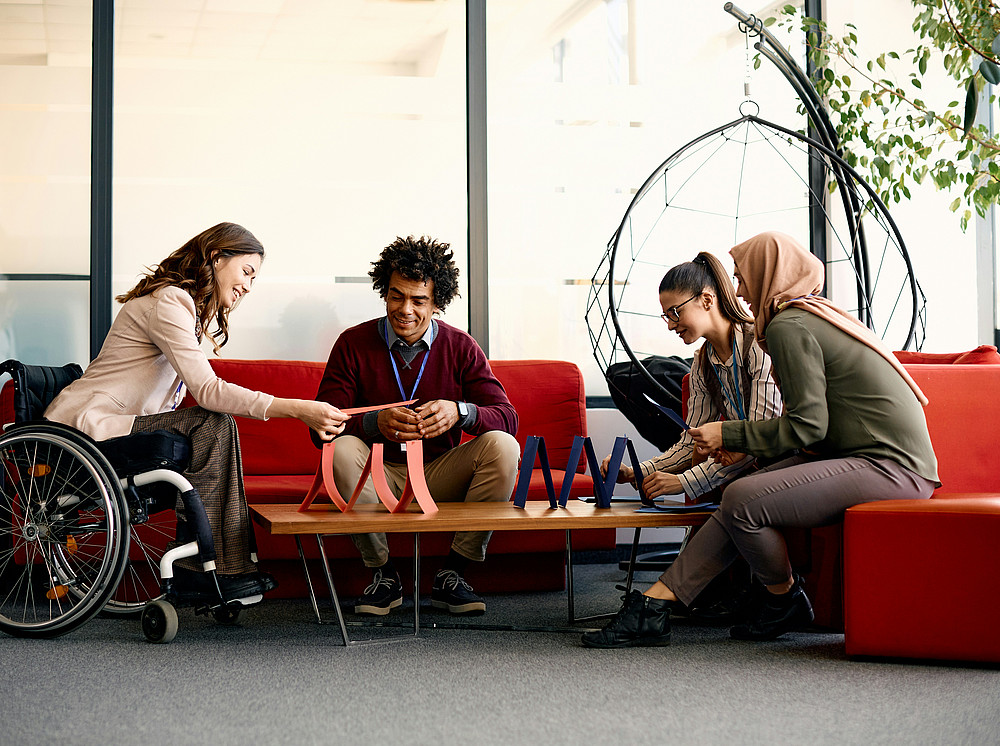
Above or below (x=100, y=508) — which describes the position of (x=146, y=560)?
below

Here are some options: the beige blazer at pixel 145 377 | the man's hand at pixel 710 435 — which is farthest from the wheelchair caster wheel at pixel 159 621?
the man's hand at pixel 710 435

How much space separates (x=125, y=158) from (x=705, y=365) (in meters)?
2.66

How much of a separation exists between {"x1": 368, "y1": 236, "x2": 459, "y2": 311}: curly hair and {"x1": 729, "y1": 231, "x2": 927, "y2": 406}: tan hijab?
0.91 meters

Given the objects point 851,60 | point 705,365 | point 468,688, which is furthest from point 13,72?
point 851,60

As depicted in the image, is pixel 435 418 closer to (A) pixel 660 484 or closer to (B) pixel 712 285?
(A) pixel 660 484

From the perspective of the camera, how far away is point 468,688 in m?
2.00

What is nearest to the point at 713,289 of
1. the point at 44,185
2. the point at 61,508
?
the point at 61,508

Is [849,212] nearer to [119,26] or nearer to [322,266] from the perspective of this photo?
[322,266]

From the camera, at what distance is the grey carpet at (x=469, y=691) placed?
1.71 metres

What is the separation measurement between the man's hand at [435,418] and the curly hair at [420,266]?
43cm

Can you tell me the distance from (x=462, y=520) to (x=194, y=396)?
786 mm

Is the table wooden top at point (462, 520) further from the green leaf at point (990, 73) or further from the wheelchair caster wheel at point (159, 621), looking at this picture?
the green leaf at point (990, 73)

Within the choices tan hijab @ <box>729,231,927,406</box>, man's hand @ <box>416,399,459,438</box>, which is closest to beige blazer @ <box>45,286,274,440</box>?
man's hand @ <box>416,399,459,438</box>

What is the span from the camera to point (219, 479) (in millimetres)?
2488
